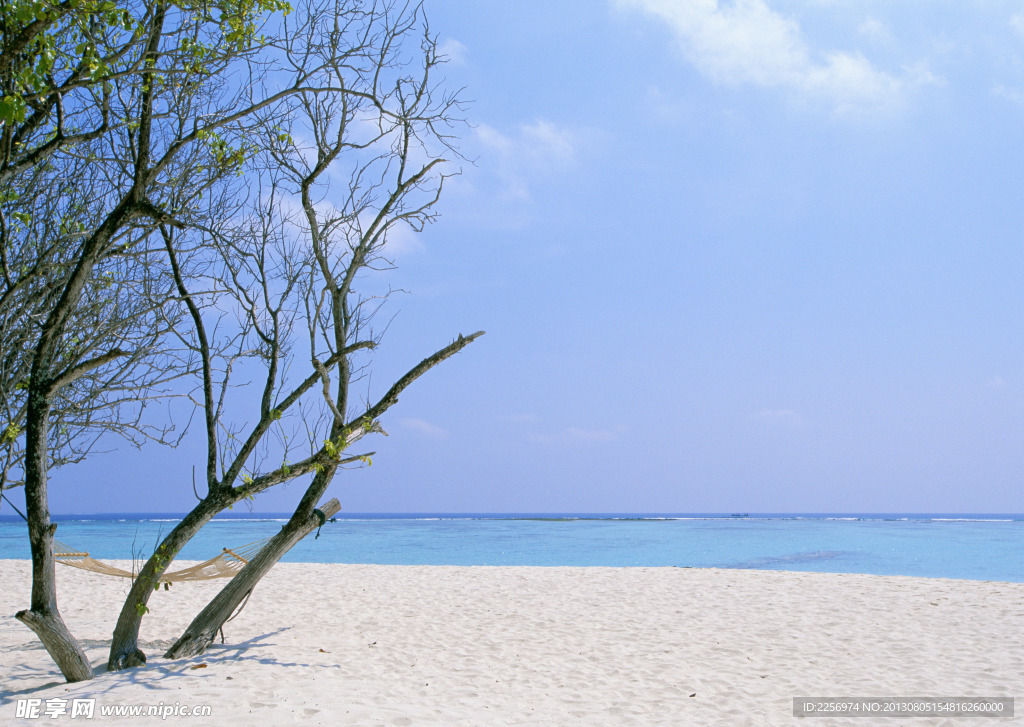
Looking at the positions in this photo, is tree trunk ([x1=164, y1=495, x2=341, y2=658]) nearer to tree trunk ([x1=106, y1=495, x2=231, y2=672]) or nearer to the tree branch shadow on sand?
the tree branch shadow on sand

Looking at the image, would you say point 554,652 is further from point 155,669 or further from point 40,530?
point 40,530

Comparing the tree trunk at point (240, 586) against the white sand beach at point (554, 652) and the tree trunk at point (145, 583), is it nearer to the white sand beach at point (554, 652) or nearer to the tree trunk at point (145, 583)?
the white sand beach at point (554, 652)

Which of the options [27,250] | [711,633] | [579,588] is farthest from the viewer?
[579,588]

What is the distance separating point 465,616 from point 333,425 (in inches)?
117

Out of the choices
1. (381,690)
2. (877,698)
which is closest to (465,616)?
(381,690)

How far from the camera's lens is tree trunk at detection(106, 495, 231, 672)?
4121 millimetres

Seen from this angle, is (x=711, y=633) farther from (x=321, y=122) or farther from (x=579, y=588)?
(x=321, y=122)

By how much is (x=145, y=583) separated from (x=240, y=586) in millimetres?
686

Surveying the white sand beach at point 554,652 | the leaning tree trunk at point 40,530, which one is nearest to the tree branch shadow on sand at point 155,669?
the white sand beach at point 554,652

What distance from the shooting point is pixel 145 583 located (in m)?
4.23

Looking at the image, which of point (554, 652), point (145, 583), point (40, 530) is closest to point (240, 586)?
point (145, 583)

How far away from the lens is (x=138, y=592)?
4258mm

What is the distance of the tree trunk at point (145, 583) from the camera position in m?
4.12

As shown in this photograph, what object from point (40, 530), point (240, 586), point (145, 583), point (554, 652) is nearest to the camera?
point (40, 530)
